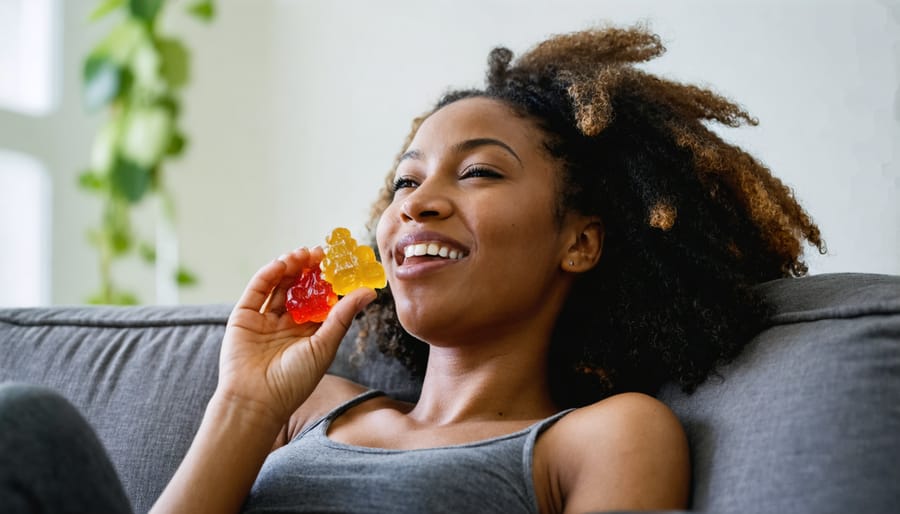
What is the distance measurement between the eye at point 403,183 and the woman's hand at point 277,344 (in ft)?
0.53

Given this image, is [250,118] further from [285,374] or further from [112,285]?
[285,374]

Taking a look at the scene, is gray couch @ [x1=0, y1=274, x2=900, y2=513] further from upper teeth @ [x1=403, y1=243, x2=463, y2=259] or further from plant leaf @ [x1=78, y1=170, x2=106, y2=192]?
plant leaf @ [x1=78, y1=170, x2=106, y2=192]

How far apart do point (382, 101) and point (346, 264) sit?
1298 mm

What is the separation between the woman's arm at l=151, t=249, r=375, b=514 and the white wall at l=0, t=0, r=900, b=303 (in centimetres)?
86

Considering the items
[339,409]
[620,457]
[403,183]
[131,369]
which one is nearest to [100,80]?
[131,369]

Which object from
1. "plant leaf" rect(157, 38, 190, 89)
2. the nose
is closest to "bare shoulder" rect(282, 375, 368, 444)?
the nose

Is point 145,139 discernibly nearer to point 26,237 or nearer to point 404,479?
point 26,237

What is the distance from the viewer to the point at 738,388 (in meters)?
1.13

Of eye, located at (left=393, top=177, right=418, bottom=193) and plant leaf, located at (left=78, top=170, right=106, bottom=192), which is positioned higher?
eye, located at (left=393, top=177, right=418, bottom=193)

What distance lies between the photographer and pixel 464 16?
7.79ft

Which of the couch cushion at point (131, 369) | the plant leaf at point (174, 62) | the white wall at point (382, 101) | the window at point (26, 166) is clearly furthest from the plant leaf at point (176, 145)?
the couch cushion at point (131, 369)

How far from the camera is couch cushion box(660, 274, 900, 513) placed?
0.94 meters

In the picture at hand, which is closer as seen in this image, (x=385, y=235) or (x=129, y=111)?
(x=385, y=235)

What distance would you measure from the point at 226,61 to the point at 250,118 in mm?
191
